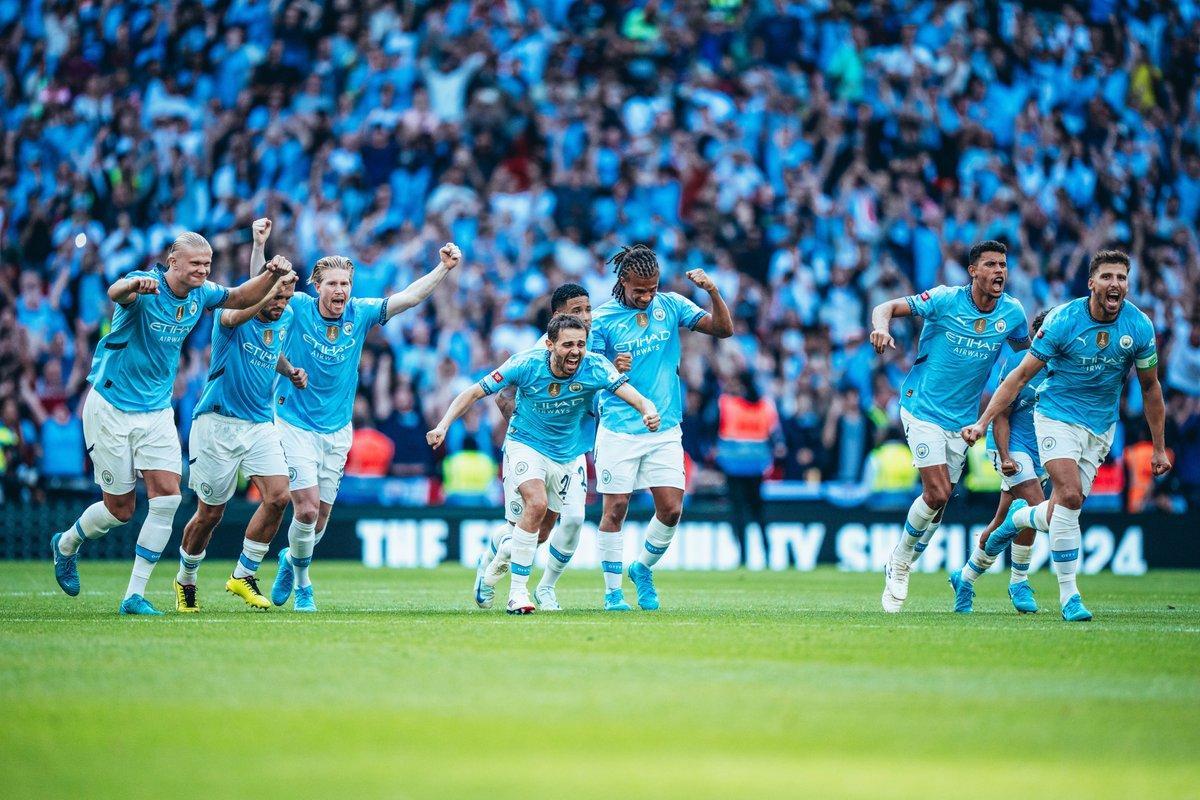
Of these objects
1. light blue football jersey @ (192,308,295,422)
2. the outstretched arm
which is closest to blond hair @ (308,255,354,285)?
light blue football jersey @ (192,308,295,422)

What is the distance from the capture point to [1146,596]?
14.7m

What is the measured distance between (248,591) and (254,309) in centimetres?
223

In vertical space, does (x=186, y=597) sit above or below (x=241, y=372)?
below

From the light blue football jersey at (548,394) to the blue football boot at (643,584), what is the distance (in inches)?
48.5

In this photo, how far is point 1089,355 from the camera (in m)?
11.1

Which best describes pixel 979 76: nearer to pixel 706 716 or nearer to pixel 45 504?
pixel 45 504

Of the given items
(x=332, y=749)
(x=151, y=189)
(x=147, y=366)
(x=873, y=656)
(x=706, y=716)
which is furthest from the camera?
(x=151, y=189)

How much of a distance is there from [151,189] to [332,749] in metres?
19.3

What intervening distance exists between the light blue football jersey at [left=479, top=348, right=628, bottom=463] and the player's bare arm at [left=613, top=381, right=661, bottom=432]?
0.21ft

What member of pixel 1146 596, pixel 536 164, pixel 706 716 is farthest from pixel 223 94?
pixel 706 716

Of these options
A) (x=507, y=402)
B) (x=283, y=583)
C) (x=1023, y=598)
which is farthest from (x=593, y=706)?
(x=1023, y=598)

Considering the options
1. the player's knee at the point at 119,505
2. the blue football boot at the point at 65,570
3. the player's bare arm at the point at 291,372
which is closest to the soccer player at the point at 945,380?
the player's bare arm at the point at 291,372

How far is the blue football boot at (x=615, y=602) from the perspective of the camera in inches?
483

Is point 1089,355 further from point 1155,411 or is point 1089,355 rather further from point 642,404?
point 642,404
